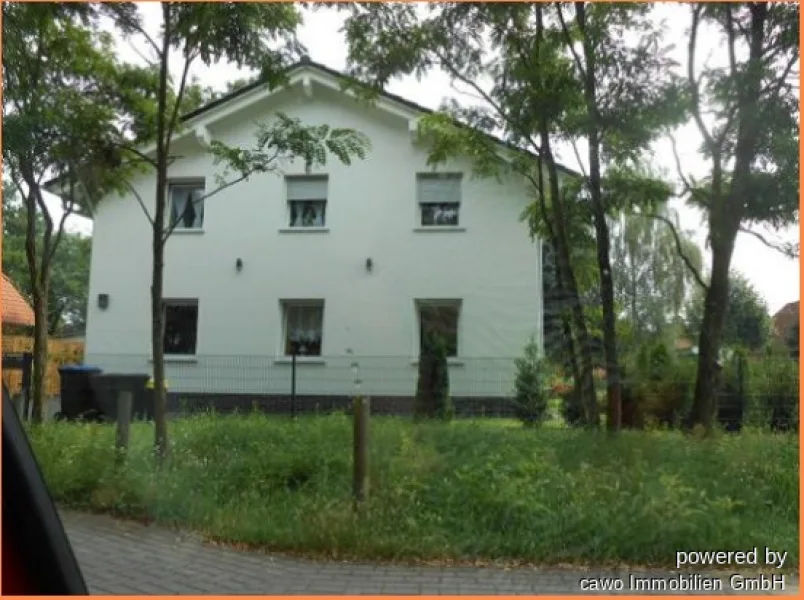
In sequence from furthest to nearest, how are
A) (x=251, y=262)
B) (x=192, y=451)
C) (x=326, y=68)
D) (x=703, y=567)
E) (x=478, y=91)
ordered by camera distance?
(x=251, y=262), (x=478, y=91), (x=326, y=68), (x=192, y=451), (x=703, y=567)

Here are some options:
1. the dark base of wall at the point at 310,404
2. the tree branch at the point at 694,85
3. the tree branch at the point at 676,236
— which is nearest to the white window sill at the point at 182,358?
the dark base of wall at the point at 310,404

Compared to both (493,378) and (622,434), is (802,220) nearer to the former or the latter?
(622,434)

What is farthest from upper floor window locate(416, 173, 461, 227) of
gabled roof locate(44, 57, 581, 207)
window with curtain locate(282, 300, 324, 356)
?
gabled roof locate(44, 57, 581, 207)

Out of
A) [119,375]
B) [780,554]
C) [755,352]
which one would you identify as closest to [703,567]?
[780,554]

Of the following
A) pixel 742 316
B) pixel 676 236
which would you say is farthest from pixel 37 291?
pixel 742 316

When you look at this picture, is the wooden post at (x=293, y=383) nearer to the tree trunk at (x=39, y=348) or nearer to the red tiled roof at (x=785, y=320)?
the tree trunk at (x=39, y=348)

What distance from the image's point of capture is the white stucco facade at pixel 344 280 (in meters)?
11.4

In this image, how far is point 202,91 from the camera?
299 inches

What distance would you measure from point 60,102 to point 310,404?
485cm

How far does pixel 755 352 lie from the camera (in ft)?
27.7

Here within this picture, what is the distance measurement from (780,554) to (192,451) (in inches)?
192

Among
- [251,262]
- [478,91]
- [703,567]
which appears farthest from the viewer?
[251,262]

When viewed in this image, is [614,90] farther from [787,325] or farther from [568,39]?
[787,325]

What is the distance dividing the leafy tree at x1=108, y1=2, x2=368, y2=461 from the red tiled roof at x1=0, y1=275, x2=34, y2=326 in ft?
3.83
